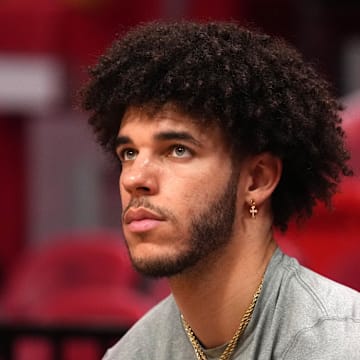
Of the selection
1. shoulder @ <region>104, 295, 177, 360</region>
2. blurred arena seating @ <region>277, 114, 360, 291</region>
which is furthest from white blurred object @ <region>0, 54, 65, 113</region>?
shoulder @ <region>104, 295, 177, 360</region>

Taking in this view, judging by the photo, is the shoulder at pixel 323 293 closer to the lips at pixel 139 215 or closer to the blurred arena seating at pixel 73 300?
the lips at pixel 139 215

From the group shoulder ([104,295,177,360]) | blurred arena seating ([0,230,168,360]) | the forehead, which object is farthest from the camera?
blurred arena seating ([0,230,168,360])

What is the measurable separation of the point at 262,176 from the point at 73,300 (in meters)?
1.84

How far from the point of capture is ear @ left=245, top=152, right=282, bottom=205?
1549 millimetres

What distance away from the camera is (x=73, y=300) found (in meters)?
3.30

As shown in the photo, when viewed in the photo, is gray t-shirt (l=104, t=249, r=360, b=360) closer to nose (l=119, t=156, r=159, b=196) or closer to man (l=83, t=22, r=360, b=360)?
man (l=83, t=22, r=360, b=360)

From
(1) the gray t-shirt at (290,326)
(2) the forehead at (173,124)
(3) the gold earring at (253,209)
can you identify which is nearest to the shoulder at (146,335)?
(1) the gray t-shirt at (290,326)

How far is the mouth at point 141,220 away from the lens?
147cm

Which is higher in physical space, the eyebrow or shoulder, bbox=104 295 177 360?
the eyebrow

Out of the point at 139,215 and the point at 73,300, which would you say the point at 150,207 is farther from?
the point at 73,300

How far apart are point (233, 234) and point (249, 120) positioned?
17 cm

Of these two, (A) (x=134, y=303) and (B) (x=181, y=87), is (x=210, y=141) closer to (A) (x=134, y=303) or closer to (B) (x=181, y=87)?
(B) (x=181, y=87)

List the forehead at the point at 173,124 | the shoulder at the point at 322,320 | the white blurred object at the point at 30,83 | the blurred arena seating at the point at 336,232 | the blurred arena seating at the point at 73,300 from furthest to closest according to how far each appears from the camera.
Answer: the white blurred object at the point at 30,83 → the blurred arena seating at the point at 336,232 → the blurred arena seating at the point at 73,300 → the forehead at the point at 173,124 → the shoulder at the point at 322,320

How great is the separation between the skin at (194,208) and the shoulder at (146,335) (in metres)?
0.08
